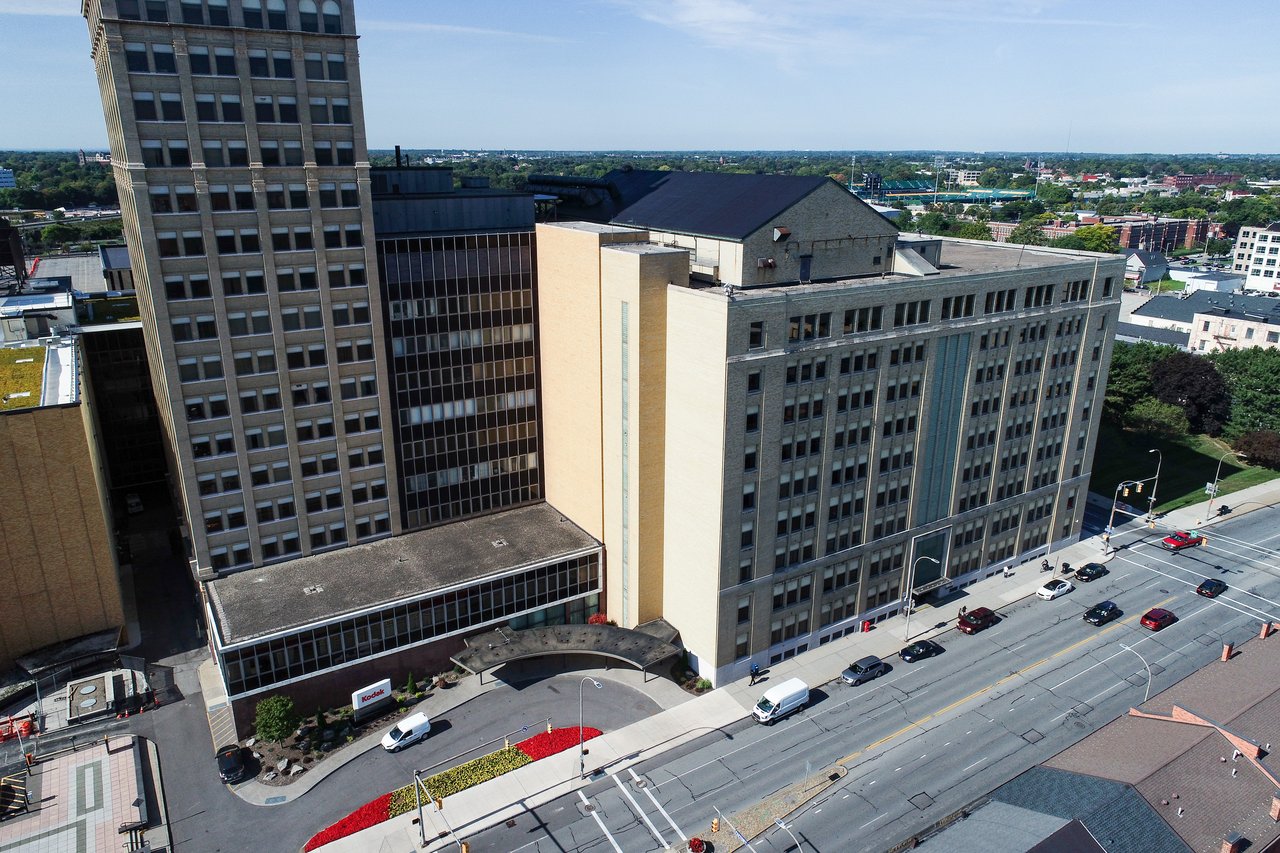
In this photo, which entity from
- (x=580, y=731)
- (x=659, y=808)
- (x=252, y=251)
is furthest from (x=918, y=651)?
(x=252, y=251)

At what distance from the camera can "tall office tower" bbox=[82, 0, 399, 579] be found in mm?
56562

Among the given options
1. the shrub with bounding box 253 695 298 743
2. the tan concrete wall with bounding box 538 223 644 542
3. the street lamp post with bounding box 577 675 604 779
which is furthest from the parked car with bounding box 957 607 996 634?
the shrub with bounding box 253 695 298 743

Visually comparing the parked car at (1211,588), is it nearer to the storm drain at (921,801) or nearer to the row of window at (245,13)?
the storm drain at (921,801)

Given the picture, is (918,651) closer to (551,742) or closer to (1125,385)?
(551,742)

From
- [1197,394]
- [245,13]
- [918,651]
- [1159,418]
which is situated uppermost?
[245,13]

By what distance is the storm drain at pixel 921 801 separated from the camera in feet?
174

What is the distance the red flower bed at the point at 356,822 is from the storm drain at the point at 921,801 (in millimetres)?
34590

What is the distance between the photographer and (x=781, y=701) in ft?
200

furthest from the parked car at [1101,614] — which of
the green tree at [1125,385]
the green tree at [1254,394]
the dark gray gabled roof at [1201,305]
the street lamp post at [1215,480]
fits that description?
the dark gray gabled roof at [1201,305]

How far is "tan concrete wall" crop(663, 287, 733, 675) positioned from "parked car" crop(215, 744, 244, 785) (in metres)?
33.8

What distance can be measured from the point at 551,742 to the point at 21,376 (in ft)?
181

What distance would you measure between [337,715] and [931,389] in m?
55.0

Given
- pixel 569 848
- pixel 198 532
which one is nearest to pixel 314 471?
pixel 198 532

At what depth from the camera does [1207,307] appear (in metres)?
159
